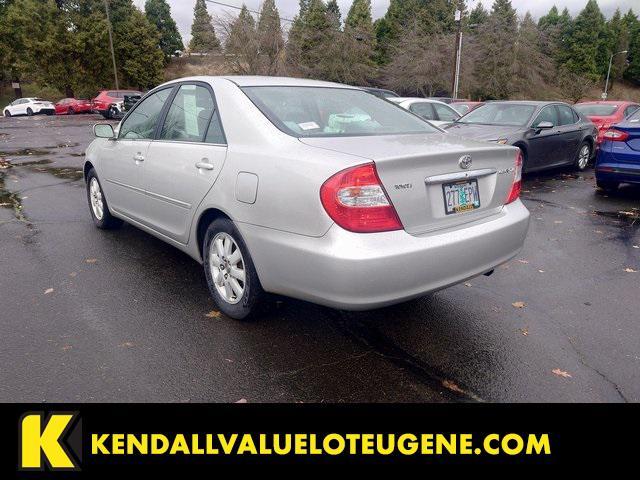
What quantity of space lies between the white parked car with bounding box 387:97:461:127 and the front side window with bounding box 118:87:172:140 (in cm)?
726

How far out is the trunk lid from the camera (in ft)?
8.89

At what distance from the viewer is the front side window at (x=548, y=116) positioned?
896 centimetres

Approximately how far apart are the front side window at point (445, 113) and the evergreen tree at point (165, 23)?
197 feet

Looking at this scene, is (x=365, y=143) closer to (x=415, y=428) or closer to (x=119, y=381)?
(x=415, y=428)

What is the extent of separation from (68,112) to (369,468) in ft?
125

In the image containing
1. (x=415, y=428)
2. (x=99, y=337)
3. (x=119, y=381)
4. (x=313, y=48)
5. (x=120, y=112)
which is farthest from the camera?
(x=313, y=48)

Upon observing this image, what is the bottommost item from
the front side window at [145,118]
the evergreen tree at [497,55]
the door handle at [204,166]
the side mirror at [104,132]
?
the door handle at [204,166]

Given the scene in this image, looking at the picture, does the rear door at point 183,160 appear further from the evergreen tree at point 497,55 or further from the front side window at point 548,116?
the evergreen tree at point 497,55

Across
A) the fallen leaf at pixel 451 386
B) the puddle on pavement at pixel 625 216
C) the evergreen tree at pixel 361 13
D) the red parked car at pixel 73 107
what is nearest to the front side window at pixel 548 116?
the puddle on pavement at pixel 625 216

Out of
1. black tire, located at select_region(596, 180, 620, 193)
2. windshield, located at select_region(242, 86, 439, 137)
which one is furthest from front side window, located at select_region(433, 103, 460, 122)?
windshield, located at select_region(242, 86, 439, 137)

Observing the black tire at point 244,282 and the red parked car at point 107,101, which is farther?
the red parked car at point 107,101

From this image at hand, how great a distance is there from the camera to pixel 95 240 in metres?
5.25

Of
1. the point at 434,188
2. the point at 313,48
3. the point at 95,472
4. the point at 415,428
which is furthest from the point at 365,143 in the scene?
the point at 313,48

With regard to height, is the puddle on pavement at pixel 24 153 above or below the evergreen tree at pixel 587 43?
below
